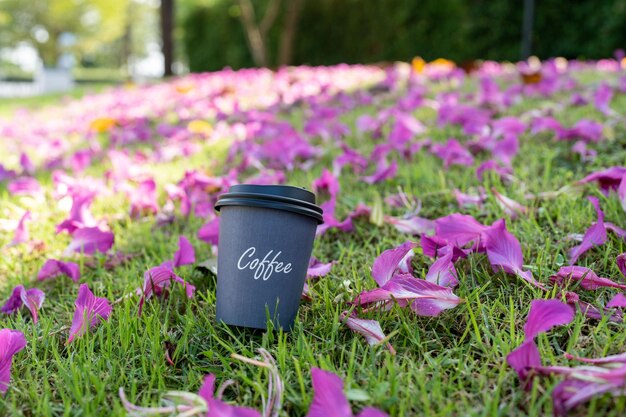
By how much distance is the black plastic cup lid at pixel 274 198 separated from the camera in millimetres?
1160

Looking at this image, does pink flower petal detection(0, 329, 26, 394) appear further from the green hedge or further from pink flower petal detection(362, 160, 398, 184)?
the green hedge

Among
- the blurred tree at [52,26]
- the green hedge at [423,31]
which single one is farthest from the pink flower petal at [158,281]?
the blurred tree at [52,26]

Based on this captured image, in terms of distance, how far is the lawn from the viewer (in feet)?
3.65

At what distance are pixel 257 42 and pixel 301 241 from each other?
1282cm

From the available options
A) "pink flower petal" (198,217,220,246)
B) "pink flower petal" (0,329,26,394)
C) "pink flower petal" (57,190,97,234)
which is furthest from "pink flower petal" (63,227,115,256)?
"pink flower petal" (0,329,26,394)

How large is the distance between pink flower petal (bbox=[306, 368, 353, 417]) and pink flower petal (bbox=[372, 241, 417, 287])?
43 centimetres

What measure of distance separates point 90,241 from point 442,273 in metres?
1.14

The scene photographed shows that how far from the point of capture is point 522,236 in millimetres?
1695

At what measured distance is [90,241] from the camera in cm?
Answer: 185

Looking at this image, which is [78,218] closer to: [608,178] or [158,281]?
[158,281]

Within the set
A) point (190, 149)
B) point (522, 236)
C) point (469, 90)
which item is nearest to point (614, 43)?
point (469, 90)

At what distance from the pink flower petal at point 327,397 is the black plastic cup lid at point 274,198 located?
1.17ft

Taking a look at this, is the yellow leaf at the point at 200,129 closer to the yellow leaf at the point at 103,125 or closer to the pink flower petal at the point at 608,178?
the yellow leaf at the point at 103,125

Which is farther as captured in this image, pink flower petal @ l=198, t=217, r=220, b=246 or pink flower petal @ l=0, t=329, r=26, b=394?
pink flower petal @ l=198, t=217, r=220, b=246
